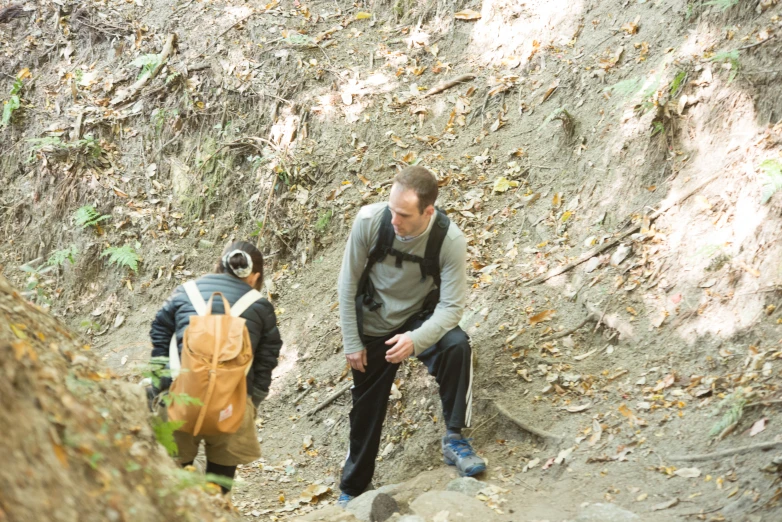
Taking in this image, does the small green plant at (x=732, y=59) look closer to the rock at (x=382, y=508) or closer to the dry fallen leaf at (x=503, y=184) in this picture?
the dry fallen leaf at (x=503, y=184)

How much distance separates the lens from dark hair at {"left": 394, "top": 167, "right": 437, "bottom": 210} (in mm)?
4363

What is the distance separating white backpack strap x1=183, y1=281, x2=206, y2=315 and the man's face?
138cm

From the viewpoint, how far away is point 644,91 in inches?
265

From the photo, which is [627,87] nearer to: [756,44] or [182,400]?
[756,44]

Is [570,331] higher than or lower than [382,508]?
higher

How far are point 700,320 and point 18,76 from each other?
12220 millimetres

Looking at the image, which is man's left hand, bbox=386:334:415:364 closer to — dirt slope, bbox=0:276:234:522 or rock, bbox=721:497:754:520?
dirt slope, bbox=0:276:234:522

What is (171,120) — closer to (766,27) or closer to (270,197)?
(270,197)

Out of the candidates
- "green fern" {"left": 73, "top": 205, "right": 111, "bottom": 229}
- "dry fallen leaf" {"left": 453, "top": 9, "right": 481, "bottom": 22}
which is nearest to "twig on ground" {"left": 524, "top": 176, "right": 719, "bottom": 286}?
"dry fallen leaf" {"left": 453, "top": 9, "right": 481, "bottom": 22}

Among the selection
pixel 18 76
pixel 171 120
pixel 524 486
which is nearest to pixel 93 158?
pixel 171 120

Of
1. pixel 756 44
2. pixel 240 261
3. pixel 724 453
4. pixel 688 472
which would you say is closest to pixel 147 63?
pixel 240 261

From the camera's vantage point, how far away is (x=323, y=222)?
28.6 feet

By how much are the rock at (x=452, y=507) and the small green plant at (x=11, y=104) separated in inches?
427

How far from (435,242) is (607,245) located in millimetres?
Result: 2353
